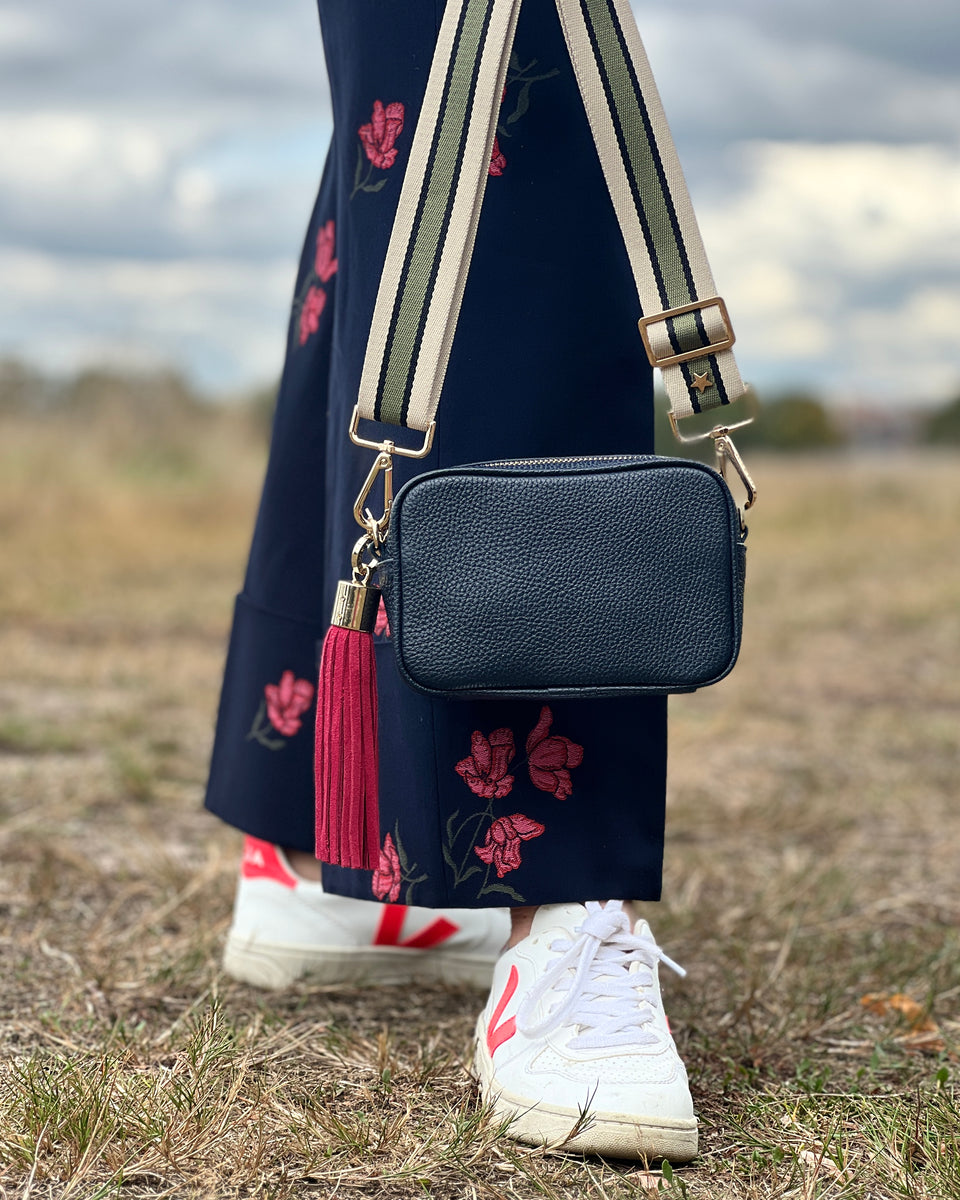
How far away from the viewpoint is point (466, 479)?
3.05 feet

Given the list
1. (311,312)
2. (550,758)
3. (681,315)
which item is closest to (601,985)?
(550,758)

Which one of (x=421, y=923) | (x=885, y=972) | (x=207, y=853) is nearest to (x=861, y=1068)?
(x=885, y=972)

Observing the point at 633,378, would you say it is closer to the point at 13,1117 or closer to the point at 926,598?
the point at 13,1117

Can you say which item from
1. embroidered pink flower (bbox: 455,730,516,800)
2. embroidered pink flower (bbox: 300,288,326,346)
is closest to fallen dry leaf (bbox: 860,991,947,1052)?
embroidered pink flower (bbox: 455,730,516,800)

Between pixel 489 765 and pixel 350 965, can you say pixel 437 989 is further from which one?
pixel 489 765

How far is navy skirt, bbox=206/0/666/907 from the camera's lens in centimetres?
104

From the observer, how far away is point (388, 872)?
1068 mm

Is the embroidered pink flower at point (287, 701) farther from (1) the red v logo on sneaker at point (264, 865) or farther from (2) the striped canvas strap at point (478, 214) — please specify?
(2) the striped canvas strap at point (478, 214)

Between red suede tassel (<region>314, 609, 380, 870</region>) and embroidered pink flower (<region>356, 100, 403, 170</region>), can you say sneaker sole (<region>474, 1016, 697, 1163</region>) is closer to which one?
red suede tassel (<region>314, 609, 380, 870</region>)

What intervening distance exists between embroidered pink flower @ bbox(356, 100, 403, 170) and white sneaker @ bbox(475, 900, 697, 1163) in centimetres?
69

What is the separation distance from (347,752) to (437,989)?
458 millimetres

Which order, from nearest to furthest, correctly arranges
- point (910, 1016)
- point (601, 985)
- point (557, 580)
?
1. point (557, 580)
2. point (601, 985)
3. point (910, 1016)

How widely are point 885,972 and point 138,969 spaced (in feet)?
2.79

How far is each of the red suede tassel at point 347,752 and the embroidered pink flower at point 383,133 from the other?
1.41 feet
